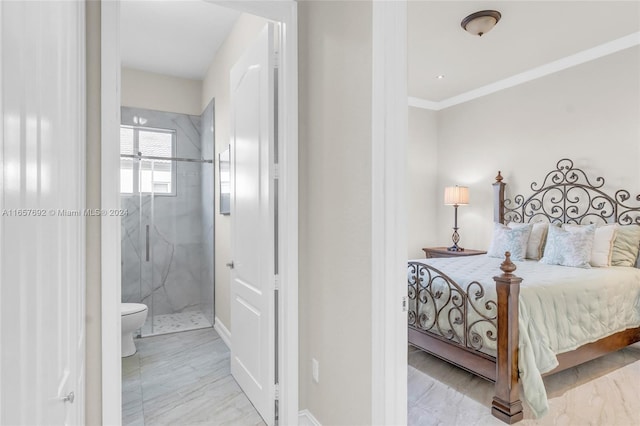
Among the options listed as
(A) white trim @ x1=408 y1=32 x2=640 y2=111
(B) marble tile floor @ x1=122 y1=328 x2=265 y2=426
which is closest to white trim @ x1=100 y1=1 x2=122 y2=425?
(B) marble tile floor @ x1=122 y1=328 x2=265 y2=426

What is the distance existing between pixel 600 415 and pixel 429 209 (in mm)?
3660

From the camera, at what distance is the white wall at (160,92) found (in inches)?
170

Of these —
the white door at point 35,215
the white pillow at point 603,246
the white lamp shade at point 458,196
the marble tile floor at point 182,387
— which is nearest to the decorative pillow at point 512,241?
the white pillow at point 603,246

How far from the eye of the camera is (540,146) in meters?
4.30

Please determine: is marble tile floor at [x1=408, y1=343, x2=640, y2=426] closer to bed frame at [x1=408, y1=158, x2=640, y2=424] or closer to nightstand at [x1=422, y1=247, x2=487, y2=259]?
bed frame at [x1=408, y1=158, x2=640, y2=424]

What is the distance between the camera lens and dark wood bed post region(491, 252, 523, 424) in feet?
7.30

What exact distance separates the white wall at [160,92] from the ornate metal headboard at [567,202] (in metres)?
3.97

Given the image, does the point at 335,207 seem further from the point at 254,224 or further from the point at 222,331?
the point at 222,331

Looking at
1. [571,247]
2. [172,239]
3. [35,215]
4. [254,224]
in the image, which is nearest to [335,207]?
[254,224]

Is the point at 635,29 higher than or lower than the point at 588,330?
higher

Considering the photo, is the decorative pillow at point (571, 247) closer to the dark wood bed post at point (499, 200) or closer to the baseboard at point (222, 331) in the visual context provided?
the dark wood bed post at point (499, 200)

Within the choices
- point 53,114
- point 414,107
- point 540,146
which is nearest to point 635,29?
point 540,146

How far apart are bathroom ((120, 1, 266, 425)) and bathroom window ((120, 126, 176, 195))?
0.01m

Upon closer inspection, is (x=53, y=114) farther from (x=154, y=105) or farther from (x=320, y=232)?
(x=154, y=105)
